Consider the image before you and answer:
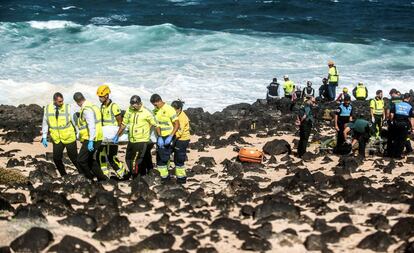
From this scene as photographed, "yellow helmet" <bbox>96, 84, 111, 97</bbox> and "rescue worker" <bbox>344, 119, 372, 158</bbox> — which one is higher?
"yellow helmet" <bbox>96, 84, 111, 97</bbox>

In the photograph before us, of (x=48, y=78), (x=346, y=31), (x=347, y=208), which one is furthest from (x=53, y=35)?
(x=347, y=208)

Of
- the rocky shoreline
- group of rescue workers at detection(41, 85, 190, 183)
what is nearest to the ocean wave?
the rocky shoreline

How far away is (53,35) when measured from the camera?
46.2 metres

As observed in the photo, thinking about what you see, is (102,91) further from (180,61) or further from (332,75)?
(180,61)

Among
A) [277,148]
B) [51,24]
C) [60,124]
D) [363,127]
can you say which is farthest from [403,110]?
[51,24]

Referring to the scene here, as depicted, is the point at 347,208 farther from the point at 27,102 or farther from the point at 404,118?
the point at 27,102

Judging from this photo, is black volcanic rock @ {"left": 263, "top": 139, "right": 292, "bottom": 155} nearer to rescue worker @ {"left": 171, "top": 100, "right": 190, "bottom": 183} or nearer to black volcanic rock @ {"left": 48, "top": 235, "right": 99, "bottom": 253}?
rescue worker @ {"left": 171, "top": 100, "right": 190, "bottom": 183}

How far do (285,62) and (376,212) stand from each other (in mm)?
27407

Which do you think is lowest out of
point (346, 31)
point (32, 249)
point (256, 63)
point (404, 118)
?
point (32, 249)

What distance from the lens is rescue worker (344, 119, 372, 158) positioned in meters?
14.6

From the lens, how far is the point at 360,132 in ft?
47.9

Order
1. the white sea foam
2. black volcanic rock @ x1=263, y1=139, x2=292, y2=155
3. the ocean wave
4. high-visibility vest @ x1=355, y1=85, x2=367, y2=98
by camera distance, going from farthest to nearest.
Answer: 1. the white sea foam
2. the ocean wave
3. high-visibility vest @ x1=355, y1=85, x2=367, y2=98
4. black volcanic rock @ x1=263, y1=139, x2=292, y2=155

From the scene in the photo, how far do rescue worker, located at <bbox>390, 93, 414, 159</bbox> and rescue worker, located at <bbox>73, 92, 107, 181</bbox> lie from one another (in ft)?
22.0

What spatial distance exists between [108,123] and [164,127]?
99 centimetres
